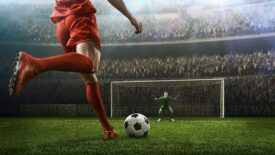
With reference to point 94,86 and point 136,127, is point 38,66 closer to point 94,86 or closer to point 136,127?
point 94,86

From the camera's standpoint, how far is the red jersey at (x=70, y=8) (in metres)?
4.62

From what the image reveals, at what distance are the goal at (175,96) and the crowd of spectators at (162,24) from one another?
385cm

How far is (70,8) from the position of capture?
15.3ft

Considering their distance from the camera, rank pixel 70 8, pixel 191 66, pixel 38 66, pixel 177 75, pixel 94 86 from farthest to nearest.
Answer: pixel 191 66
pixel 177 75
pixel 94 86
pixel 70 8
pixel 38 66

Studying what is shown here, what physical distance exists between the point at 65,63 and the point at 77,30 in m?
1.00

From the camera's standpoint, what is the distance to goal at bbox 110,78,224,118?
1450 centimetres

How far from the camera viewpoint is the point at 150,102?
51.2 feet

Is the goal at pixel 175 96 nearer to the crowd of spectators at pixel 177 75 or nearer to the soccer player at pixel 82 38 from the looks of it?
the crowd of spectators at pixel 177 75

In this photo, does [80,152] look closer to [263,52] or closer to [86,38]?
[86,38]

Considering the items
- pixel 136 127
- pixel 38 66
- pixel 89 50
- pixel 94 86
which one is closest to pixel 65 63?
pixel 38 66

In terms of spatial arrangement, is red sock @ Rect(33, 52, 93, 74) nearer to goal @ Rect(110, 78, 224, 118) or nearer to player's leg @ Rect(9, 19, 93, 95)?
player's leg @ Rect(9, 19, 93, 95)

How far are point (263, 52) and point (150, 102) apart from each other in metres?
5.91

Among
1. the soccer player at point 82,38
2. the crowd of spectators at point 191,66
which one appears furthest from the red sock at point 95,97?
the crowd of spectators at point 191,66

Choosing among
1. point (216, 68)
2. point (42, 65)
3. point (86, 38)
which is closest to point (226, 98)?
point (216, 68)
